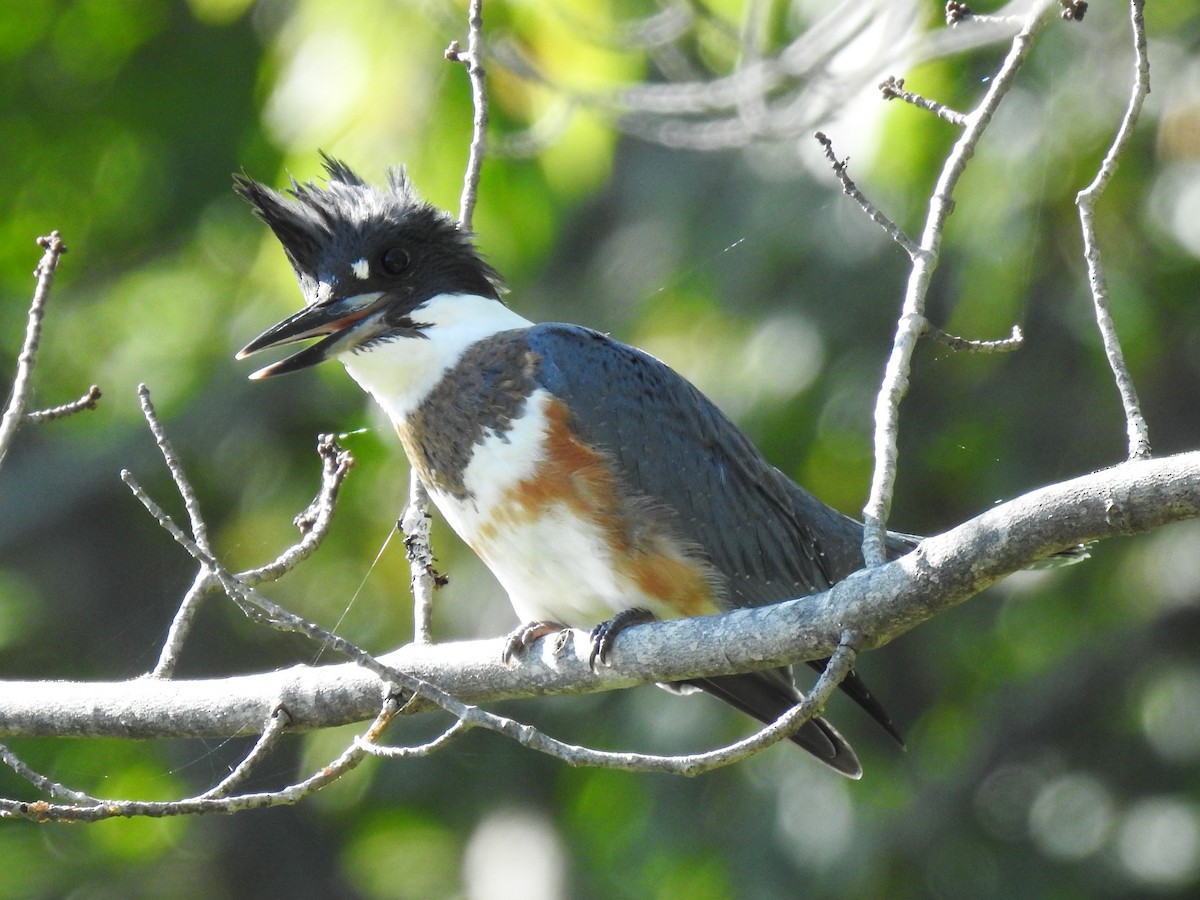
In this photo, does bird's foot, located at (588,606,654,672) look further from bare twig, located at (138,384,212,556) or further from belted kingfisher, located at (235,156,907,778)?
bare twig, located at (138,384,212,556)

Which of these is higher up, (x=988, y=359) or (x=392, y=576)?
(x=988, y=359)

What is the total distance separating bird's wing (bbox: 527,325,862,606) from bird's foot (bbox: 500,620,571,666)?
0.32 m

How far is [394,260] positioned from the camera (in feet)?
10.9

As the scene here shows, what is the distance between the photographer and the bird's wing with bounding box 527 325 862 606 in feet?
10.3

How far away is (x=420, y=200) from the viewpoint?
3453 mm

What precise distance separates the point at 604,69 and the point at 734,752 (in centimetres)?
281

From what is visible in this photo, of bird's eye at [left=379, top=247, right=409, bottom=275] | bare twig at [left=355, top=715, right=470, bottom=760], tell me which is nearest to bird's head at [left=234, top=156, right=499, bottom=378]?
bird's eye at [left=379, top=247, right=409, bottom=275]

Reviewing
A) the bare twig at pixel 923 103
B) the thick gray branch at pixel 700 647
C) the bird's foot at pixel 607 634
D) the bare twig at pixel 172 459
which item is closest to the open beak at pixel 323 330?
the bare twig at pixel 172 459

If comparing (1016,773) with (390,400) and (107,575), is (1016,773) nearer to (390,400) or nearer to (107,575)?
(390,400)

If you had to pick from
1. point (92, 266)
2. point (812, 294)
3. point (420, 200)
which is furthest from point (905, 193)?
point (92, 266)

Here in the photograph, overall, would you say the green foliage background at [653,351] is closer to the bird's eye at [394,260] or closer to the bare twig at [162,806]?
the bird's eye at [394,260]

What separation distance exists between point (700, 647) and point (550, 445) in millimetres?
794

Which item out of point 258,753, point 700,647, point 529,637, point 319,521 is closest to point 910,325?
point 700,647

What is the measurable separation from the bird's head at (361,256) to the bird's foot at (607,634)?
791 mm
